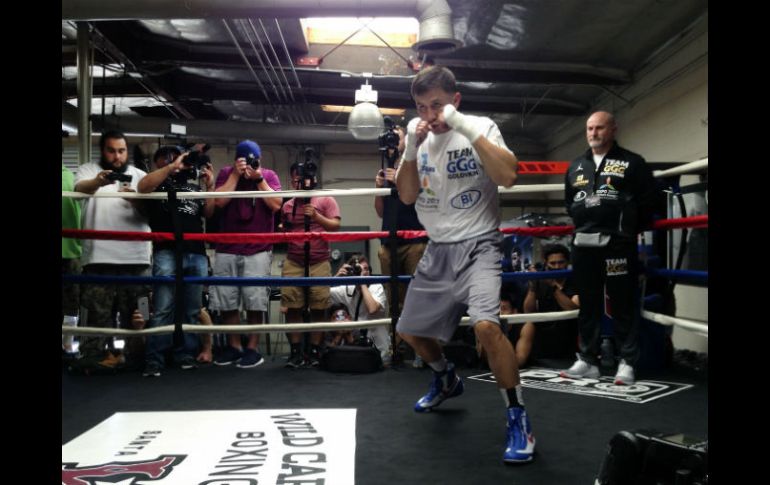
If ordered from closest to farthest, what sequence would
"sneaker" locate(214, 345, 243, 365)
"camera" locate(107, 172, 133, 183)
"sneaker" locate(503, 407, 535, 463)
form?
"sneaker" locate(503, 407, 535, 463), "camera" locate(107, 172, 133, 183), "sneaker" locate(214, 345, 243, 365)

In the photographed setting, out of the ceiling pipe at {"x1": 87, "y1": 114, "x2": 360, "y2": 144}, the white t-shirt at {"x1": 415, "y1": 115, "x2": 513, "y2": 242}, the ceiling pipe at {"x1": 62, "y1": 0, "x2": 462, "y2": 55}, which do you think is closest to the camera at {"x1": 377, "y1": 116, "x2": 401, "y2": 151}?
the white t-shirt at {"x1": 415, "y1": 115, "x2": 513, "y2": 242}

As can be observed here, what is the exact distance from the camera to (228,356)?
3.33 metres

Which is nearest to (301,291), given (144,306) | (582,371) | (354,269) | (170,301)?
(354,269)

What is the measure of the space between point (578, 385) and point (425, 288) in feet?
3.23

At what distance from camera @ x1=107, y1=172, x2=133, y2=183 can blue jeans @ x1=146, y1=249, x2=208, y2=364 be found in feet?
1.38

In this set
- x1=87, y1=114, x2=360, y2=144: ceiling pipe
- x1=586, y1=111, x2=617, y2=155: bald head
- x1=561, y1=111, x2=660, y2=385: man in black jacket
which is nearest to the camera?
x1=561, y1=111, x2=660, y2=385: man in black jacket

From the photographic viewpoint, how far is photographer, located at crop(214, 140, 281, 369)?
3350 mm

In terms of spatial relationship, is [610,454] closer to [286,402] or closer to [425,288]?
[425,288]

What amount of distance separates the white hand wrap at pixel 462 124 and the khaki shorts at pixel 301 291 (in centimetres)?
184

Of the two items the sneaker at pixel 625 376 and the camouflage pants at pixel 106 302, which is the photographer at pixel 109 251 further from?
the sneaker at pixel 625 376

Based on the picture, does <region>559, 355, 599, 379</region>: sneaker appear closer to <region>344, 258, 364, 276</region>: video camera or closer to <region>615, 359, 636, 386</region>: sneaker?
<region>615, 359, 636, 386</region>: sneaker

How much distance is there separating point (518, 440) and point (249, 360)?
76.0 inches

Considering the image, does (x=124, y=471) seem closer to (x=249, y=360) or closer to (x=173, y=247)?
(x=249, y=360)
